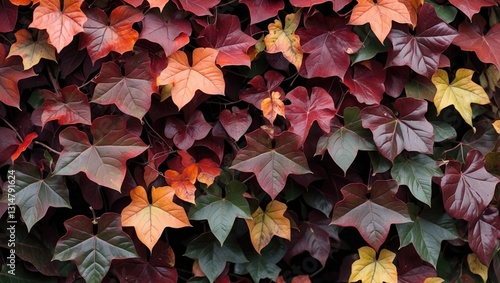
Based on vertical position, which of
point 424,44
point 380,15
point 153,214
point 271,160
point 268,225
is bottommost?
point 268,225

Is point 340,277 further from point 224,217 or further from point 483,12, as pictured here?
point 483,12

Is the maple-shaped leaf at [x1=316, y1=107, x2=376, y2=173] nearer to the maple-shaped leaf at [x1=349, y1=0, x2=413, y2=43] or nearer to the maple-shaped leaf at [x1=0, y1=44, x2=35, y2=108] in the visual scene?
the maple-shaped leaf at [x1=349, y1=0, x2=413, y2=43]

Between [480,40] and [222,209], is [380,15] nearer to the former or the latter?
[480,40]

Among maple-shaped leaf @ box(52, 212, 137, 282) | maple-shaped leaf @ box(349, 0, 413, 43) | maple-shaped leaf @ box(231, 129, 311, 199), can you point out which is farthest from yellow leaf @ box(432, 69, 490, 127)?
maple-shaped leaf @ box(52, 212, 137, 282)

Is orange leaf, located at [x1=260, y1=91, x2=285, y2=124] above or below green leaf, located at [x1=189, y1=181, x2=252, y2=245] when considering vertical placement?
above

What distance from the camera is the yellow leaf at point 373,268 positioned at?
5.94 feet

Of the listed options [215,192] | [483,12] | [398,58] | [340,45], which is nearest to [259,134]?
[215,192]

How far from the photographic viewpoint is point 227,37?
5.81 feet

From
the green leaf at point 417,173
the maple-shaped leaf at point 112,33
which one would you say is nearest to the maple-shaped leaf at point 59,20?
the maple-shaped leaf at point 112,33

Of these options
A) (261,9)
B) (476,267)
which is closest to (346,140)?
(261,9)

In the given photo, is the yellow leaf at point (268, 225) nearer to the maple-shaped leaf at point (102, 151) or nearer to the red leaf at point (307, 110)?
the red leaf at point (307, 110)

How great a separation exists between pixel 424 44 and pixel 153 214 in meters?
0.96

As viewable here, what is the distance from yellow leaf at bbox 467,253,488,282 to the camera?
197 cm

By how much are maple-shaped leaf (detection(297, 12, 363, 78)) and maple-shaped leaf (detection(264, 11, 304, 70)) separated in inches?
0.8
